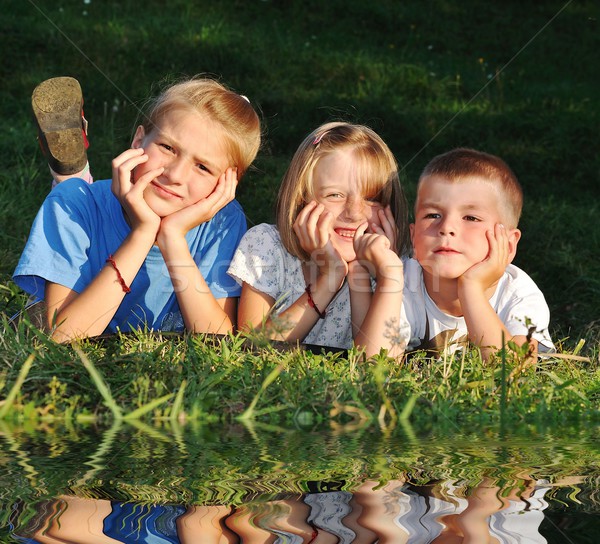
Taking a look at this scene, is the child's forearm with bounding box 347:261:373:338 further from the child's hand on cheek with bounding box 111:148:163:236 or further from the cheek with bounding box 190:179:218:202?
the child's hand on cheek with bounding box 111:148:163:236

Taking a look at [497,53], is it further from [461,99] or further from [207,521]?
[207,521]

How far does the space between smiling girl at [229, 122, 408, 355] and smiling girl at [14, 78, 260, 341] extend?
9.2 inches

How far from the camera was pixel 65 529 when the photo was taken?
65.8 inches

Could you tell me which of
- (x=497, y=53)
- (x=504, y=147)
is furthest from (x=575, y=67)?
(x=504, y=147)

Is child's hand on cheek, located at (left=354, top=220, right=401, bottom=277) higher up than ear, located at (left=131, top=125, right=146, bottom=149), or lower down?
lower down

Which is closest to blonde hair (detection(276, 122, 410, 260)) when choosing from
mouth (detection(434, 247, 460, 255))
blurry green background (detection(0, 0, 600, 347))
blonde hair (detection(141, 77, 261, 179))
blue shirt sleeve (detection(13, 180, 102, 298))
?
blonde hair (detection(141, 77, 261, 179))

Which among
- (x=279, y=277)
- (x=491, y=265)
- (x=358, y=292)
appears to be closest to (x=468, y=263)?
(x=491, y=265)

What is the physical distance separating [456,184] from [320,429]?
5.99 ft

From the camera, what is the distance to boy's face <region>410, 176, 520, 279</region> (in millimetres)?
4023

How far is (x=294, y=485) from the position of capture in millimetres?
1974

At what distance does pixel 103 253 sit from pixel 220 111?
3.05 feet

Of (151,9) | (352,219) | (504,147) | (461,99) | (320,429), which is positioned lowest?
(320,429)

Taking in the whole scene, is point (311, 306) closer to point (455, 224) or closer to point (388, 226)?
point (388, 226)

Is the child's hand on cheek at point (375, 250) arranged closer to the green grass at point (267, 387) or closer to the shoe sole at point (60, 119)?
the green grass at point (267, 387)
